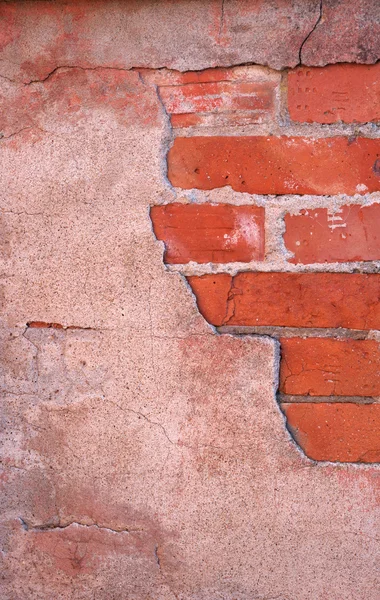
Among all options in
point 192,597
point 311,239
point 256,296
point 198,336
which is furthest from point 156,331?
point 192,597

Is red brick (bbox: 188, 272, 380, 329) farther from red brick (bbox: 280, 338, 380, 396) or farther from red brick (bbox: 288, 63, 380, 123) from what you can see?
red brick (bbox: 288, 63, 380, 123)

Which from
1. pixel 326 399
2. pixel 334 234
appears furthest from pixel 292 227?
pixel 326 399

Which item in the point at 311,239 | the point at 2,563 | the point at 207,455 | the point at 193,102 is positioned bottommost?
the point at 2,563

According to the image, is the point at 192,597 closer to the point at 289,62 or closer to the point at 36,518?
the point at 36,518

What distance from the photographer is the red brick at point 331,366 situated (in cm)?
89

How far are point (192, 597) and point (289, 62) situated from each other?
34.6 inches

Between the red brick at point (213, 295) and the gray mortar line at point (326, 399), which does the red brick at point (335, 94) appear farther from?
the gray mortar line at point (326, 399)

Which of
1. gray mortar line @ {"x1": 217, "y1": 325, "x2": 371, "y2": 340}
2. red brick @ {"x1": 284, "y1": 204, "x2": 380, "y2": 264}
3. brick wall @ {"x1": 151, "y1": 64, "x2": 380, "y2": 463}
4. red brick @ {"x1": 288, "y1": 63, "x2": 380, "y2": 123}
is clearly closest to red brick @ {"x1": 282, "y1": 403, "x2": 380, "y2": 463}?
brick wall @ {"x1": 151, "y1": 64, "x2": 380, "y2": 463}

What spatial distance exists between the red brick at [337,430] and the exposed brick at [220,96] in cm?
47

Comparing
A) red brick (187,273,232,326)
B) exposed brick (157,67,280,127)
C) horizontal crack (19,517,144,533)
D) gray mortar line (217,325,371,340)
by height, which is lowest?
horizontal crack (19,517,144,533)

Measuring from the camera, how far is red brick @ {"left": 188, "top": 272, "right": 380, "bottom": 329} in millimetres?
884

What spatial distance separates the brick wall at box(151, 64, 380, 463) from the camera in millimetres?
880

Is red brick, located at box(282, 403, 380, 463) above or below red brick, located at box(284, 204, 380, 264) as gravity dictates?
below

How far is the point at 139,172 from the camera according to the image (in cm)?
90
